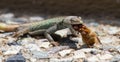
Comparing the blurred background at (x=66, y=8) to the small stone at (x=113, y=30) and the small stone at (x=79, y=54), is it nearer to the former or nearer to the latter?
the small stone at (x=113, y=30)

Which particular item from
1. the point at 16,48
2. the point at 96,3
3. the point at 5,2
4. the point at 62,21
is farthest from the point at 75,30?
the point at 5,2

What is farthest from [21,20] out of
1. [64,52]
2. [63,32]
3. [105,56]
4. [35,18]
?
[105,56]

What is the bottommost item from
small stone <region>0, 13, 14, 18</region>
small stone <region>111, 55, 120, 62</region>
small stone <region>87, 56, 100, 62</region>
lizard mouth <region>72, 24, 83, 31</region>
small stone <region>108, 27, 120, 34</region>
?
small stone <region>111, 55, 120, 62</region>

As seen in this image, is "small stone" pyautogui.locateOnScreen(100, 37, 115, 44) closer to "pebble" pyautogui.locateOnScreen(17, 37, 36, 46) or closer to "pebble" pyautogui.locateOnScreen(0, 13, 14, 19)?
"pebble" pyautogui.locateOnScreen(17, 37, 36, 46)

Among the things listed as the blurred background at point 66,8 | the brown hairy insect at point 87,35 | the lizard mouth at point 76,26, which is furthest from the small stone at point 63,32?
the blurred background at point 66,8

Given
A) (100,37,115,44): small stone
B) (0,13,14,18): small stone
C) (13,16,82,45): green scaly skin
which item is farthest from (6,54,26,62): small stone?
(0,13,14,18): small stone

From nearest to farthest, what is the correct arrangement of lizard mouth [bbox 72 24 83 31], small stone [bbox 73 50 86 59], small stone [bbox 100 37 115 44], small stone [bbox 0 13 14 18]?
small stone [bbox 73 50 86 59], lizard mouth [bbox 72 24 83 31], small stone [bbox 100 37 115 44], small stone [bbox 0 13 14 18]
